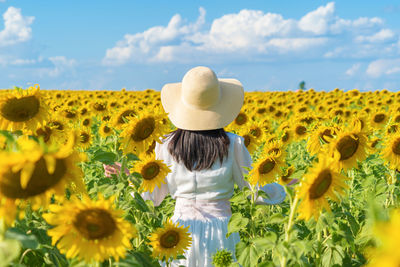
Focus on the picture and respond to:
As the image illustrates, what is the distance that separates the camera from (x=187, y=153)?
2.96 metres

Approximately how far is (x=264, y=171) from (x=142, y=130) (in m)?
0.91

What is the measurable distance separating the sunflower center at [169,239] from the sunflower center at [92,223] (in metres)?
0.99

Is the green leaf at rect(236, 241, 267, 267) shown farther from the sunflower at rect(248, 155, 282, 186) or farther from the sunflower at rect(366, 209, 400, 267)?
the sunflower at rect(366, 209, 400, 267)

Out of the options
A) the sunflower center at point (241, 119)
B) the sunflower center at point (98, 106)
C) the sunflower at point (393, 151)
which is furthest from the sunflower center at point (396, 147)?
the sunflower center at point (98, 106)

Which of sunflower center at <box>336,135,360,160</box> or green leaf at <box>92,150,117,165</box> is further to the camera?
sunflower center at <box>336,135,360,160</box>

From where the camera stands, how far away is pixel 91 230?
1.33 meters

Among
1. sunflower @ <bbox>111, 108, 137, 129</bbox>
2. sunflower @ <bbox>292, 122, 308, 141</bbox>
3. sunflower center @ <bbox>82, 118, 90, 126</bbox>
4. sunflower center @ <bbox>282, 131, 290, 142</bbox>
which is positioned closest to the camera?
sunflower @ <bbox>111, 108, 137, 129</bbox>

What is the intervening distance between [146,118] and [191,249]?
3.55ft

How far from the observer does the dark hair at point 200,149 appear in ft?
9.65

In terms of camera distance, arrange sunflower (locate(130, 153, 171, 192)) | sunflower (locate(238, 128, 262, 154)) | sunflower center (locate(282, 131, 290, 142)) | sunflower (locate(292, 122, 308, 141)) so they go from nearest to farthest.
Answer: sunflower (locate(130, 153, 171, 192)), sunflower (locate(238, 128, 262, 154)), sunflower center (locate(282, 131, 290, 142)), sunflower (locate(292, 122, 308, 141))

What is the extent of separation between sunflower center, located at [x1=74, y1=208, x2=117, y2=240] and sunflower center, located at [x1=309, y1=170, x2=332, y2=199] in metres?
0.78

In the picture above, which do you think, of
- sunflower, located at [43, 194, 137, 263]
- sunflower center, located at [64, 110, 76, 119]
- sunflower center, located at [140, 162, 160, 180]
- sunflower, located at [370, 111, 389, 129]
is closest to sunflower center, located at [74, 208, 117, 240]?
sunflower, located at [43, 194, 137, 263]

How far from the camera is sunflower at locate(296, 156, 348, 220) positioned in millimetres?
1549

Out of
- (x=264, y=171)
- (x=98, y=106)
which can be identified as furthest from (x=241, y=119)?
(x=264, y=171)
